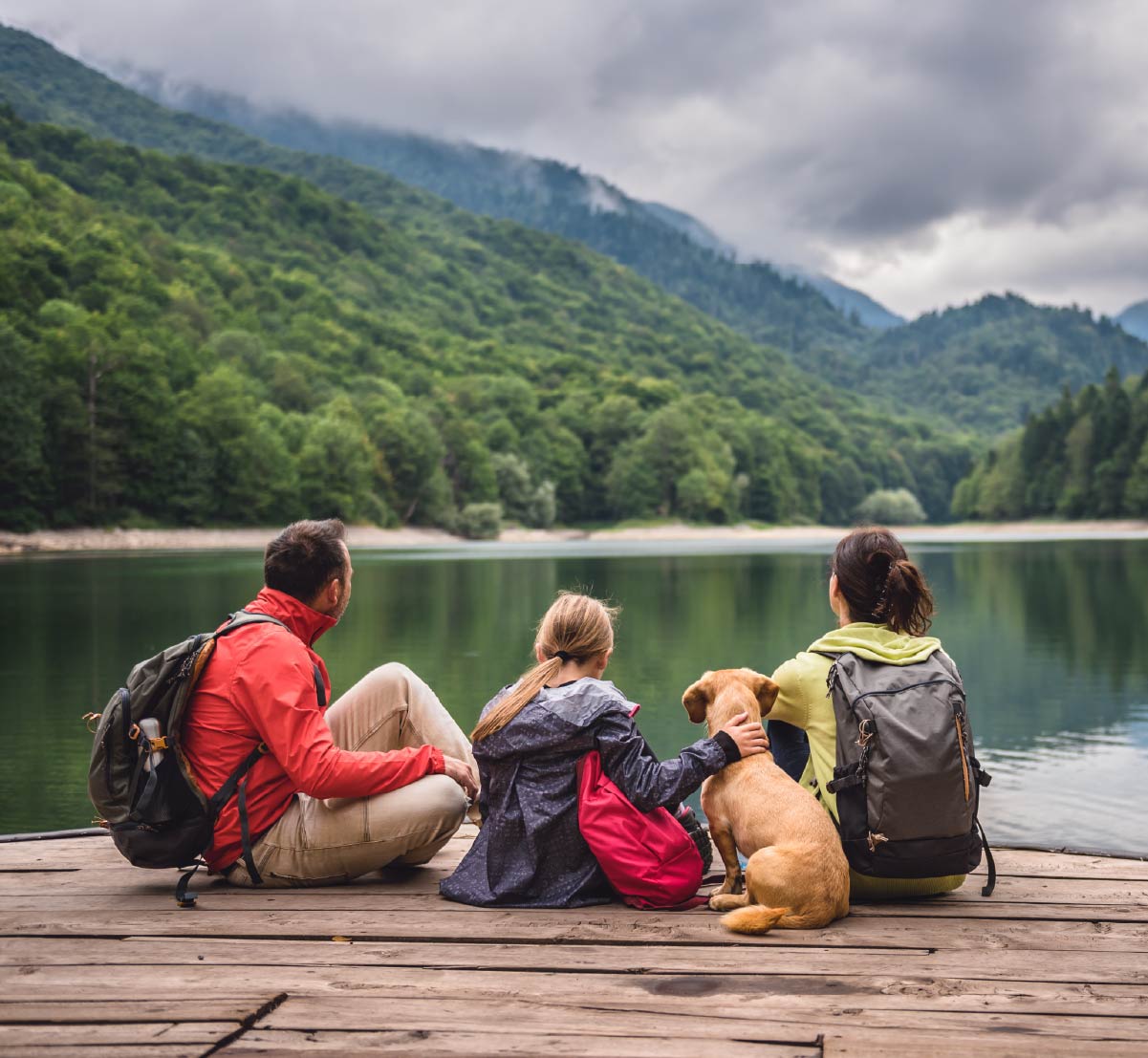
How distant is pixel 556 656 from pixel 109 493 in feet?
225

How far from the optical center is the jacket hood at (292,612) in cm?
387

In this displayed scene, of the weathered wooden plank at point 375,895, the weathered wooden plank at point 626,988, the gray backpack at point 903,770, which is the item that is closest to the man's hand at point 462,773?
the weathered wooden plank at point 375,895

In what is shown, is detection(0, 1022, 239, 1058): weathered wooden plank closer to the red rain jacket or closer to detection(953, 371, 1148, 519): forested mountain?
the red rain jacket

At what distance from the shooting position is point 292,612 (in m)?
A: 3.89

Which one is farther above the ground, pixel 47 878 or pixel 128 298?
pixel 128 298

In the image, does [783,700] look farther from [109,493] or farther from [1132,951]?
[109,493]

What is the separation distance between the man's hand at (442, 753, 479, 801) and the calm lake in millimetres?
4392

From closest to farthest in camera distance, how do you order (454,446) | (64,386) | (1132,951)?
1. (1132,951)
2. (64,386)
3. (454,446)

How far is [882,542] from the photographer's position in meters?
3.93

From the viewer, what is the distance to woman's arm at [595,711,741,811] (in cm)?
365

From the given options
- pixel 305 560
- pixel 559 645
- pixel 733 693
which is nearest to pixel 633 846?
pixel 733 693

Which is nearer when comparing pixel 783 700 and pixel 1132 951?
pixel 1132 951

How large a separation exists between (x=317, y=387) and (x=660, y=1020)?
10719cm

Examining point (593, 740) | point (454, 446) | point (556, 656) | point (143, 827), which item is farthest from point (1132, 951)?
point (454, 446)
